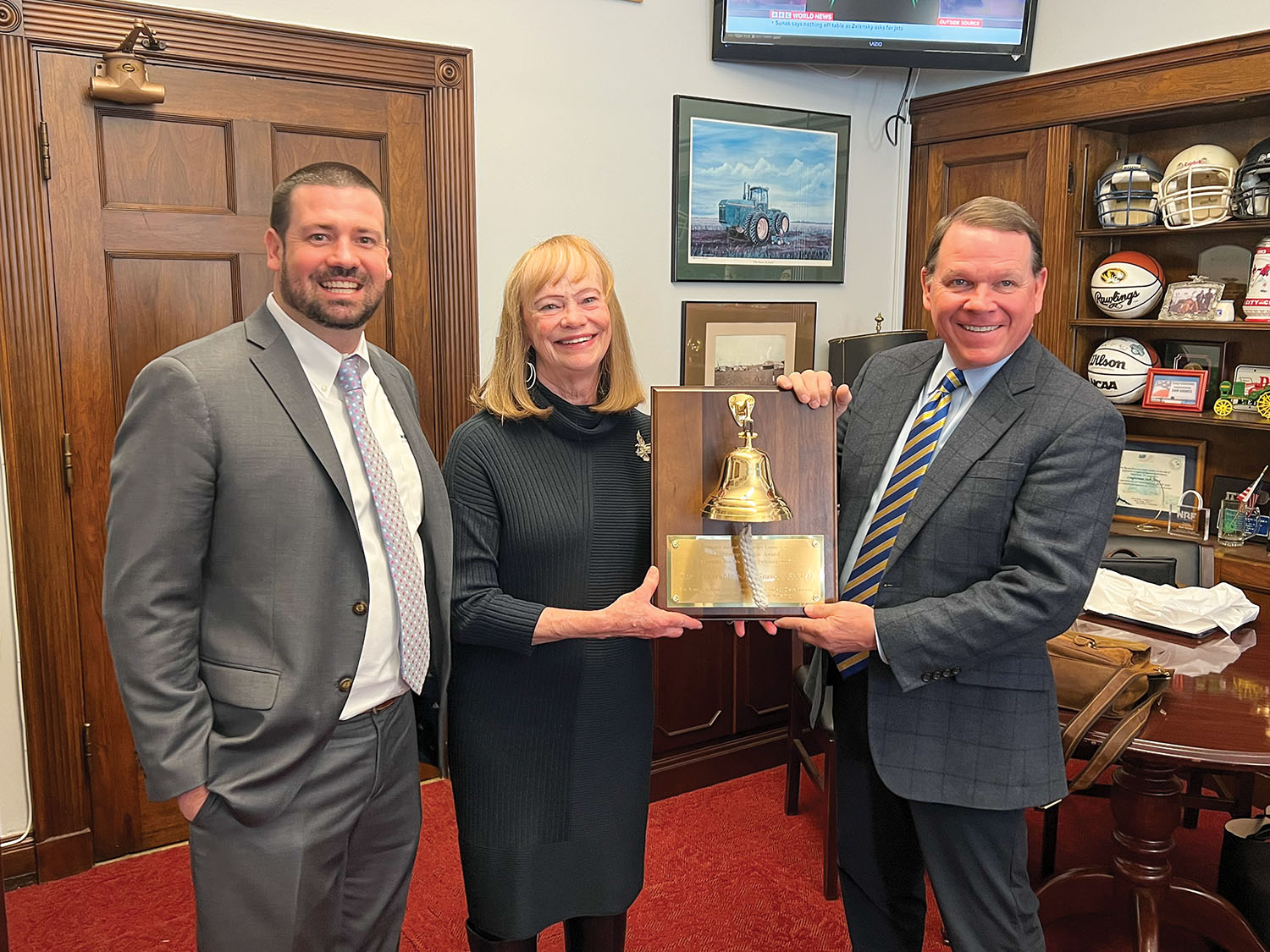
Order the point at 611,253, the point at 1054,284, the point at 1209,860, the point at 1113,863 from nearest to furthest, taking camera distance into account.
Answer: the point at 1113,863
the point at 1209,860
the point at 611,253
the point at 1054,284

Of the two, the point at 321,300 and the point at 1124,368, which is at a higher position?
the point at 321,300

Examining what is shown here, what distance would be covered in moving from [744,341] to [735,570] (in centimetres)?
217

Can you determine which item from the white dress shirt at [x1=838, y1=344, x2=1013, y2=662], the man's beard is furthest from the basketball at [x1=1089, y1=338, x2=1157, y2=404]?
the man's beard

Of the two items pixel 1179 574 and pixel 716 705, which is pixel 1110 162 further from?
pixel 716 705

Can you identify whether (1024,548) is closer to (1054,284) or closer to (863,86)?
(1054,284)

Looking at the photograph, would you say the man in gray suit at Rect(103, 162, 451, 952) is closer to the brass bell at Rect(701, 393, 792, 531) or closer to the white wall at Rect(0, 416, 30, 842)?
the brass bell at Rect(701, 393, 792, 531)

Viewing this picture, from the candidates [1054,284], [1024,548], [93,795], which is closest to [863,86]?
[1054,284]

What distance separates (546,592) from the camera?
1778 millimetres

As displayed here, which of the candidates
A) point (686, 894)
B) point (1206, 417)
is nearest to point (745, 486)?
point (686, 894)

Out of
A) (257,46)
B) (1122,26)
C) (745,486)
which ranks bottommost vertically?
(745,486)

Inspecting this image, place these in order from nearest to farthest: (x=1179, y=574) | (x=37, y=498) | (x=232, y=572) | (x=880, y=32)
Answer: (x=232, y=572) → (x=37, y=498) → (x=1179, y=574) → (x=880, y=32)

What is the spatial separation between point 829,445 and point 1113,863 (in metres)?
1.42

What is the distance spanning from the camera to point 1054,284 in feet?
12.4

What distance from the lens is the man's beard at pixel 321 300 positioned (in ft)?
5.23
